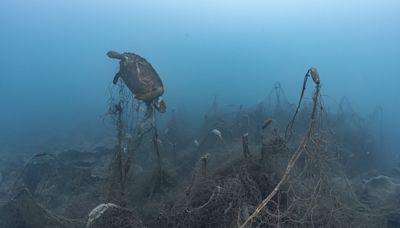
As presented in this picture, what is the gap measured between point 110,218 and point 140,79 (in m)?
2.55

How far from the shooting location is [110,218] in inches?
222

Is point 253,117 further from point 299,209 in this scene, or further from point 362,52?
point 362,52

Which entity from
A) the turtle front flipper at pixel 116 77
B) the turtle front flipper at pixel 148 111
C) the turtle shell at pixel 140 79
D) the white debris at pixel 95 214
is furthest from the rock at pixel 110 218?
the turtle front flipper at pixel 116 77

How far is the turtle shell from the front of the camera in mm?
7199

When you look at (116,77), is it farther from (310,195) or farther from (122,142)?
(310,195)

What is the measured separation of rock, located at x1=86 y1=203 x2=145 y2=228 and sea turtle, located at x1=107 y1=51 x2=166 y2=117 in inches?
82.5

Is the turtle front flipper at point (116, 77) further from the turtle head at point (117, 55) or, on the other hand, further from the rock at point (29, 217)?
the rock at point (29, 217)

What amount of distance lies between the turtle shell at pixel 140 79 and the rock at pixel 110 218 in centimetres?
218

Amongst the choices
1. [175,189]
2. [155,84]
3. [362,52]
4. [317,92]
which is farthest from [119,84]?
[362,52]

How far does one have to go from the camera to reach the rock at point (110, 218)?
18.2 ft

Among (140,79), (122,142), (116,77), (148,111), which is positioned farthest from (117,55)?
(122,142)

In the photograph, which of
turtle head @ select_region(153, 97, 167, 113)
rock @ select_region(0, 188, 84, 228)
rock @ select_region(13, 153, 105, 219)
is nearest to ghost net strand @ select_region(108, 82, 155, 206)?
turtle head @ select_region(153, 97, 167, 113)

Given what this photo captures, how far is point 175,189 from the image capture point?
7516 mm

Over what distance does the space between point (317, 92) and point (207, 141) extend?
497cm
